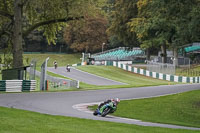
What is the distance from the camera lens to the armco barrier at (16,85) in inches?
1161

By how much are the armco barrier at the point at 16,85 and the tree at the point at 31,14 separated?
14.2 ft

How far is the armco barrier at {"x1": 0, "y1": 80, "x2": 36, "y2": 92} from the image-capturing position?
29.5 metres

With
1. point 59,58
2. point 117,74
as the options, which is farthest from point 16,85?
point 59,58

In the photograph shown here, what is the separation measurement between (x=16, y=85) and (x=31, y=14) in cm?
824

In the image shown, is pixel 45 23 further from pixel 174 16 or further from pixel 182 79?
pixel 182 79

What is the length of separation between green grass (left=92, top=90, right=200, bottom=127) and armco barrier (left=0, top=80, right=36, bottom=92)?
828 centimetres

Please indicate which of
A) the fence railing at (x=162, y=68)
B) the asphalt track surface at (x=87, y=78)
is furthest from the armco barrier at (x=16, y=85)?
the fence railing at (x=162, y=68)

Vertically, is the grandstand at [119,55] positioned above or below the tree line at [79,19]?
below

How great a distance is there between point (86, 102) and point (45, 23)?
12.1 metres

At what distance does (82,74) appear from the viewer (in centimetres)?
5644

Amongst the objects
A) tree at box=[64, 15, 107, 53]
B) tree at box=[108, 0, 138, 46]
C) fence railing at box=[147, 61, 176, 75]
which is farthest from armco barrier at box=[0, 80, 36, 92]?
tree at box=[64, 15, 107, 53]

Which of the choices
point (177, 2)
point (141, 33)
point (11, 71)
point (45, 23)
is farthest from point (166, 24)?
point (177, 2)

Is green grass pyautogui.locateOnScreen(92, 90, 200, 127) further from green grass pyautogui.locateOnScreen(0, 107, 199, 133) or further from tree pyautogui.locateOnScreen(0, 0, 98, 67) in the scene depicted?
tree pyautogui.locateOnScreen(0, 0, 98, 67)

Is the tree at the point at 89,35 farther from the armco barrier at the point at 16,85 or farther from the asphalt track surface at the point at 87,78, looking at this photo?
the armco barrier at the point at 16,85
